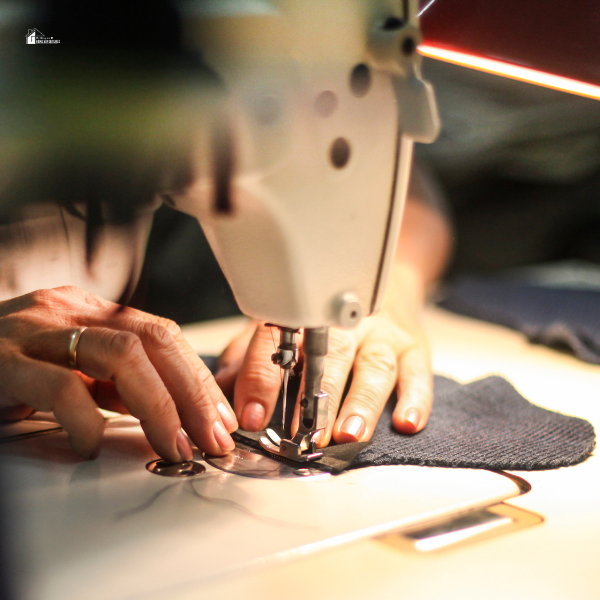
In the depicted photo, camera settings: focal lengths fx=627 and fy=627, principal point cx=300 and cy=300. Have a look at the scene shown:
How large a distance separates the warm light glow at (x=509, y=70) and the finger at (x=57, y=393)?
0.43 m

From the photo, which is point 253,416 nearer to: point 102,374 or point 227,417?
point 227,417

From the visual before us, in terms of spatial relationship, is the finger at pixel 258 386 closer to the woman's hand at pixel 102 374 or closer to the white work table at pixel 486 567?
the woman's hand at pixel 102 374

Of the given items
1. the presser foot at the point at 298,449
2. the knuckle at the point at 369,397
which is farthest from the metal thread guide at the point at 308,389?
the knuckle at the point at 369,397

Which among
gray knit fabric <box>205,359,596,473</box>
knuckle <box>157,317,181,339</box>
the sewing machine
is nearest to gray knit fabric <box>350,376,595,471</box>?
gray knit fabric <box>205,359,596,473</box>

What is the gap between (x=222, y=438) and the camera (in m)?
0.58

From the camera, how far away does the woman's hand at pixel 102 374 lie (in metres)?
0.54

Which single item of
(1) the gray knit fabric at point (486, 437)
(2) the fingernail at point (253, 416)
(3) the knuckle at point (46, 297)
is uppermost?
(3) the knuckle at point (46, 297)

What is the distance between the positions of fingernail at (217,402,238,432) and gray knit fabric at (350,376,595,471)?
12 cm

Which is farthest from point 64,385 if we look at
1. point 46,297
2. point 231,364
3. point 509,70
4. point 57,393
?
point 509,70

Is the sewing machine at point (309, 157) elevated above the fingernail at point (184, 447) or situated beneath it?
elevated above

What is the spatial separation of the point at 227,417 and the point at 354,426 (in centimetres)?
13

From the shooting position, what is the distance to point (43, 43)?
42 cm

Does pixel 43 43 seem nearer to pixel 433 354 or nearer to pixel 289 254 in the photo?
pixel 289 254

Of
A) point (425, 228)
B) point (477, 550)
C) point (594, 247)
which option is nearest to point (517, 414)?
point (477, 550)
